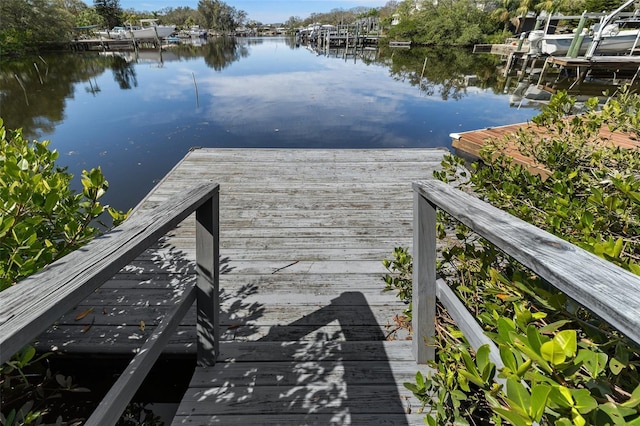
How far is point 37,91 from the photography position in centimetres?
1562

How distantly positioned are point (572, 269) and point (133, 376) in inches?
51.2

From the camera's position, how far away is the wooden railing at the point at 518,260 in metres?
0.53

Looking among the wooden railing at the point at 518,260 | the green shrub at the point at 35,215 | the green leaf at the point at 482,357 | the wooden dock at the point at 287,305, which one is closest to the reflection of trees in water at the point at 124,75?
the wooden dock at the point at 287,305

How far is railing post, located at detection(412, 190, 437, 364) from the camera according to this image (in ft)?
5.00

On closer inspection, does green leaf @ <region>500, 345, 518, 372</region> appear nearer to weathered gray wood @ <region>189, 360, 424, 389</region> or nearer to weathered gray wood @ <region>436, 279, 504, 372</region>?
weathered gray wood @ <region>436, 279, 504, 372</region>

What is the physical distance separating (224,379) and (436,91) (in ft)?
59.9

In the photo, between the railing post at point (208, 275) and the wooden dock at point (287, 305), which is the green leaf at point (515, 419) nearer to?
the wooden dock at point (287, 305)

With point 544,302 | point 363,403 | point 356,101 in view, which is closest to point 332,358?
point 363,403

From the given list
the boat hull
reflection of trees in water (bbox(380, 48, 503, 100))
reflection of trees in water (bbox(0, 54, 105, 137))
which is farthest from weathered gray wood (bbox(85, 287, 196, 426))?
the boat hull

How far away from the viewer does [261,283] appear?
2775 mm

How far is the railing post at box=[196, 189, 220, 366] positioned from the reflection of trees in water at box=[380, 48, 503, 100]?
16.4 metres

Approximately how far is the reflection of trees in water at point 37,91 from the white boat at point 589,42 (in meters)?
24.4

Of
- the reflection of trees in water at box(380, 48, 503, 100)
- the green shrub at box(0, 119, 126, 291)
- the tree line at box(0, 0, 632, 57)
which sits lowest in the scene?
the green shrub at box(0, 119, 126, 291)

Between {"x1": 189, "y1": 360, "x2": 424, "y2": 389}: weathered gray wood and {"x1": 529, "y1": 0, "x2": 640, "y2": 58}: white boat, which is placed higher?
{"x1": 529, "y1": 0, "x2": 640, "y2": 58}: white boat
